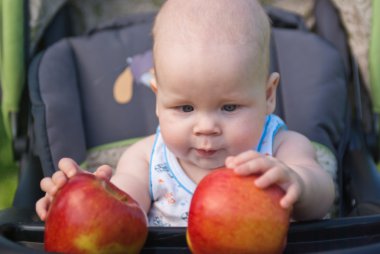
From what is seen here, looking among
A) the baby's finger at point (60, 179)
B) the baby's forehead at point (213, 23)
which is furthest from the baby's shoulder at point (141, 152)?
the baby's finger at point (60, 179)

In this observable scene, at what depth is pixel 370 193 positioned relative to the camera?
5.65 ft

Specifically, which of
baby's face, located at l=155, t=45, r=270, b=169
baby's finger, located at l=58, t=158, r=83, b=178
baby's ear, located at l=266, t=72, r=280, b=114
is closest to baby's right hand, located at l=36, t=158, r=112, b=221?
baby's finger, located at l=58, t=158, r=83, b=178

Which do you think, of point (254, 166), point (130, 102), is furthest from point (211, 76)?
point (130, 102)

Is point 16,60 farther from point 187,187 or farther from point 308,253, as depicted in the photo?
point 308,253

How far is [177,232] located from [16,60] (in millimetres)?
1143

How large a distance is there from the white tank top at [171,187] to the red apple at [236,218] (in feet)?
1.60

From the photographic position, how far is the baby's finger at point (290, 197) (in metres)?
1.07

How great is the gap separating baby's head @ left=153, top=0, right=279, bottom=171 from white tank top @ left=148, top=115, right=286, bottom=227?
162mm

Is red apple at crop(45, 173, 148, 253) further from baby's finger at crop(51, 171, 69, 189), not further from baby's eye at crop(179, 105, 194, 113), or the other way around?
baby's eye at crop(179, 105, 194, 113)

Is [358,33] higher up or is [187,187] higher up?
[358,33]

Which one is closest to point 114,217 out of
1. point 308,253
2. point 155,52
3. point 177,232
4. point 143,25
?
point 177,232

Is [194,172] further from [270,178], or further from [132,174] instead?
[270,178]

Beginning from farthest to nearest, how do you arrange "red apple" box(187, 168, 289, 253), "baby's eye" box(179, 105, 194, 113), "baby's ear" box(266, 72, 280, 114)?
1. "baby's ear" box(266, 72, 280, 114)
2. "baby's eye" box(179, 105, 194, 113)
3. "red apple" box(187, 168, 289, 253)

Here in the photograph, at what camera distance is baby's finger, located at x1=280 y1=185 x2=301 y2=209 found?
1067mm
